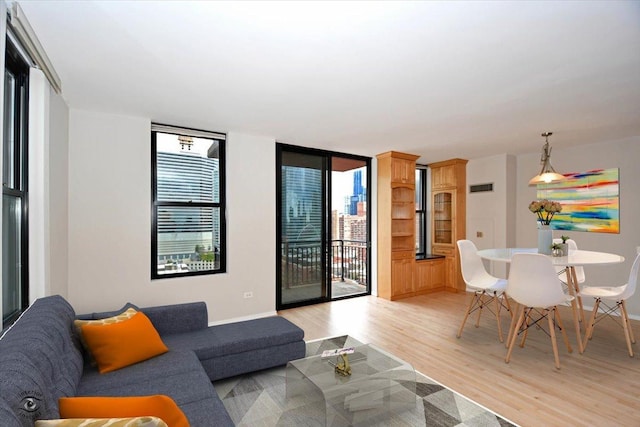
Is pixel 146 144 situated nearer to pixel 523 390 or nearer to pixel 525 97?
pixel 525 97

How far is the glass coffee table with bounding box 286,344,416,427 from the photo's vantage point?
2.09 meters

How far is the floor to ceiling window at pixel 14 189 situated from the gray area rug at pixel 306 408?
5.20 feet

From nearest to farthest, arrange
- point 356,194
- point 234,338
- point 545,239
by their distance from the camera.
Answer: point 234,338, point 545,239, point 356,194

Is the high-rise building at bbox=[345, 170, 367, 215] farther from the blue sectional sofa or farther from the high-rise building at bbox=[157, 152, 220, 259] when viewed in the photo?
the blue sectional sofa

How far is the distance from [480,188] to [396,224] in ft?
5.71

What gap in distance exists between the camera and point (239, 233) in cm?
422

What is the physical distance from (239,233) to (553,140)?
4.56 m

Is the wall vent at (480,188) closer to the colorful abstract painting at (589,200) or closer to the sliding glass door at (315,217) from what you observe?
the colorful abstract painting at (589,200)

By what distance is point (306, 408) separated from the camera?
2.32 m

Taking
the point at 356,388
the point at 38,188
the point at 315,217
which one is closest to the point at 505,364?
the point at 356,388

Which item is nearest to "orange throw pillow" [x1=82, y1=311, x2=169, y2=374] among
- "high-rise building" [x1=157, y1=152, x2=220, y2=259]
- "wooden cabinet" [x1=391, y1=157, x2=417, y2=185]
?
Result: "high-rise building" [x1=157, y1=152, x2=220, y2=259]

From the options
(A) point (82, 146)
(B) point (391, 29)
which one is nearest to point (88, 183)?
(A) point (82, 146)

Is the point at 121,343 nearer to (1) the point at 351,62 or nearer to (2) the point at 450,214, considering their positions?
(1) the point at 351,62

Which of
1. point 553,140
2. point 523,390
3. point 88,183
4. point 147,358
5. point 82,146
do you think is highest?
point 553,140
